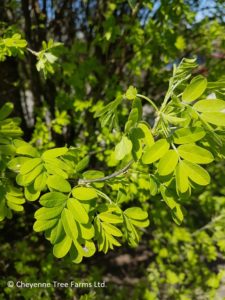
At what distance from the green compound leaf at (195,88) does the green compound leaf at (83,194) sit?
0.47 meters

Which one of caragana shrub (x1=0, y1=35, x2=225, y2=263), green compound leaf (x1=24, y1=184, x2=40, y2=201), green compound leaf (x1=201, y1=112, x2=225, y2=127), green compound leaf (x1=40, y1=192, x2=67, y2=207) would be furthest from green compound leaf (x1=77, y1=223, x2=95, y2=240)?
green compound leaf (x1=201, y1=112, x2=225, y2=127)

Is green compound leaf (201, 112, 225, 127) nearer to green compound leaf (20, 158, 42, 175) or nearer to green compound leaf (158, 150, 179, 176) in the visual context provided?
green compound leaf (158, 150, 179, 176)

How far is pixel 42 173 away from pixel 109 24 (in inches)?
73.2

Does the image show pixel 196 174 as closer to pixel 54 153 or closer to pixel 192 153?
pixel 192 153

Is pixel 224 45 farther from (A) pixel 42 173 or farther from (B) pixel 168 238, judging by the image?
(B) pixel 168 238

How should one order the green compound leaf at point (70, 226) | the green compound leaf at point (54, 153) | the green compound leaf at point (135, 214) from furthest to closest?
the green compound leaf at point (135, 214) → the green compound leaf at point (54, 153) → the green compound leaf at point (70, 226)

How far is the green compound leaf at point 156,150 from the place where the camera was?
1188 millimetres

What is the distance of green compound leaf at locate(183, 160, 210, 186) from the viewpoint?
1.19 m

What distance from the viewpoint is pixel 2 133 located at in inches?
68.4

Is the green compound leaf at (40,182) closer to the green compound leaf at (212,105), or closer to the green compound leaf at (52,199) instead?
the green compound leaf at (52,199)

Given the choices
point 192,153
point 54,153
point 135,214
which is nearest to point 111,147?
point 135,214

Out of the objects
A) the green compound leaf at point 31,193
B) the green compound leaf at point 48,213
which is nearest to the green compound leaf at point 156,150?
the green compound leaf at point 48,213

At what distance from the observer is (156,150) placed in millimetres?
1188

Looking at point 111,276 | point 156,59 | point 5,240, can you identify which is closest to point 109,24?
point 156,59
